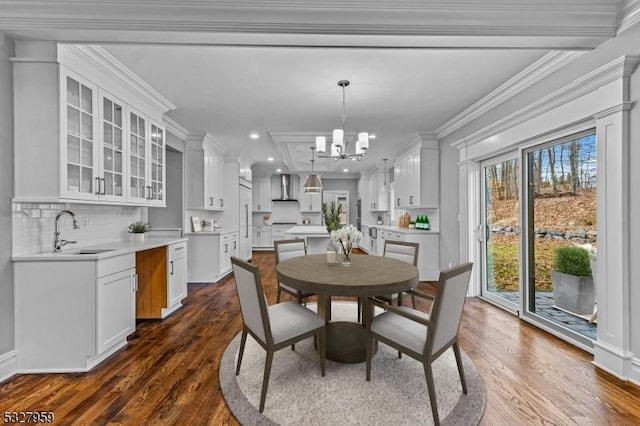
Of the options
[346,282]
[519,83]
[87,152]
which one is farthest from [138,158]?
[519,83]

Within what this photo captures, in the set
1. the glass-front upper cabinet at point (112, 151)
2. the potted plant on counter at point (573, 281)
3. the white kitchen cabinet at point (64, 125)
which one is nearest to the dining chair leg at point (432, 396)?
the potted plant on counter at point (573, 281)

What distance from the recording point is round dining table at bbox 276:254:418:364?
1983mm

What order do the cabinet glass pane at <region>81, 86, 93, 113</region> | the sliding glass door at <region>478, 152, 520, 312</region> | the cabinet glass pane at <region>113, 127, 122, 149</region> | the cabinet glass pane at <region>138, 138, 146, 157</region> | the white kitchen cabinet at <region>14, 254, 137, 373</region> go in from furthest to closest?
the sliding glass door at <region>478, 152, 520, 312</region> → the cabinet glass pane at <region>138, 138, 146, 157</region> → the cabinet glass pane at <region>113, 127, 122, 149</region> → the cabinet glass pane at <region>81, 86, 93, 113</region> → the white kitchen cabinet at <region>14, 254, 137, 373</region>

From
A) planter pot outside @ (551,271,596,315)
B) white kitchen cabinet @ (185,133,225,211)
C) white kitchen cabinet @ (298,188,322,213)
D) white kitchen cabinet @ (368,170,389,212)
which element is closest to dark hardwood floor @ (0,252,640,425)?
planter pot outside @ (551,271,596,315)

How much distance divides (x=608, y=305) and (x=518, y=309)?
4.13 feet

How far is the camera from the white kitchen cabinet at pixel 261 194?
372 inches

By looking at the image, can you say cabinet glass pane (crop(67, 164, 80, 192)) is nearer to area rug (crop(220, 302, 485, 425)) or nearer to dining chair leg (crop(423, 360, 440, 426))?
area rug (crop(220, 302, 485, 425))

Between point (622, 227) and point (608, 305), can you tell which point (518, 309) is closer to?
point (608, 305)

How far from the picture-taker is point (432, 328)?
1.67 meters

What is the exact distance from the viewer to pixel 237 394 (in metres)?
1.94

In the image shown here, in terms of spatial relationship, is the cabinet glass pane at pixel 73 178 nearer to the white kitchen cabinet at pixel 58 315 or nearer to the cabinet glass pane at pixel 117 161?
the cabinet glass pane at pixel 117 161

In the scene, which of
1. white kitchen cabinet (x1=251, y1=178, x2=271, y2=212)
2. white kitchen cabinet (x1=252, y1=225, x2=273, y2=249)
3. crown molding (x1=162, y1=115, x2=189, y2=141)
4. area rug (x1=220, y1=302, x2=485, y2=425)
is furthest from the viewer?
white kitchen cabinet (x1=252, y1=225, x2=273, y2=249)

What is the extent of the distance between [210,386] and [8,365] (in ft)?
5.04

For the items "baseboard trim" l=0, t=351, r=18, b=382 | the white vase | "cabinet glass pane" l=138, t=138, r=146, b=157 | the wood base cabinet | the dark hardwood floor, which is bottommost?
the dark hardwood floor
